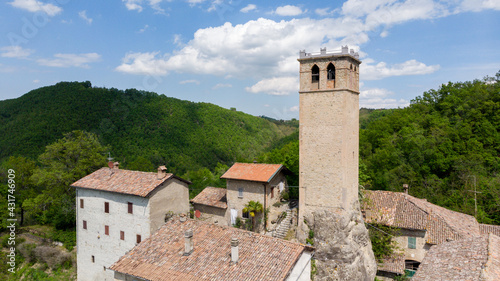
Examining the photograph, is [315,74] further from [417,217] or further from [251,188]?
[417,217]

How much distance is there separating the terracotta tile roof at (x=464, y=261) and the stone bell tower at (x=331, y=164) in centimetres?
486

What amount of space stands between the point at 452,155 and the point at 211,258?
31.9 metres

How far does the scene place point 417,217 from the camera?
74.6 ft

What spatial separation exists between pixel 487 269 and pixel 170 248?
14695 mm

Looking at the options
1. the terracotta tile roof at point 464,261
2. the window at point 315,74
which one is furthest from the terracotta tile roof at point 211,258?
the window at point 315,74

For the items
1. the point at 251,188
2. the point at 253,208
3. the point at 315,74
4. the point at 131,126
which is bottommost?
the point at 253,208

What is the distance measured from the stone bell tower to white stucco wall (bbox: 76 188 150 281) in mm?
12240

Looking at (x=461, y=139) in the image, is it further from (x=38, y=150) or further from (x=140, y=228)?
(x=38, y=150)

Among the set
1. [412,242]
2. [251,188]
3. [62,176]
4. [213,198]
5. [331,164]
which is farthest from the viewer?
[62,176]

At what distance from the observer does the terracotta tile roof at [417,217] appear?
21.6 meters

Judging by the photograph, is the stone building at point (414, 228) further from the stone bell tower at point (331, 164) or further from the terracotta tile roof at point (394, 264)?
the stone bell tower at point (331, 164)

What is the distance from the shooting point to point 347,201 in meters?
19.6

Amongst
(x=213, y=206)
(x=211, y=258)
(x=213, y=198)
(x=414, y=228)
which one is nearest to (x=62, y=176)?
(x=213, y=198)

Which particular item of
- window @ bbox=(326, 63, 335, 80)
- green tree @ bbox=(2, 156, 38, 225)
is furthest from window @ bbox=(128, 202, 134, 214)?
green tree @ bbox=(2, 156, 38, 225)
